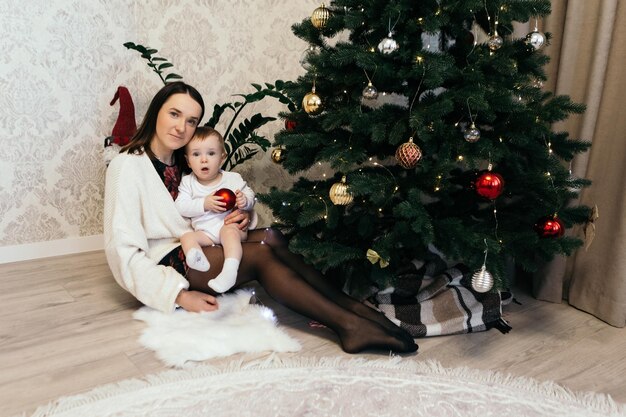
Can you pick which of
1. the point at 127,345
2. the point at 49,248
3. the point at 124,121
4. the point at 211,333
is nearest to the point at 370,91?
the point at 211,333

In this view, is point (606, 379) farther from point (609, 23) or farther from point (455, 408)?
point (609, 23)

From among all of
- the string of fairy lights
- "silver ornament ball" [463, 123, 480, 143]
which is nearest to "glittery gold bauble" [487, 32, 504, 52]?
the string of fairy lights

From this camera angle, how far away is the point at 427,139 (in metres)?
1.58

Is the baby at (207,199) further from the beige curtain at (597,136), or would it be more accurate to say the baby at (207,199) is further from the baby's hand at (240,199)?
the beige curtain at (597,136)

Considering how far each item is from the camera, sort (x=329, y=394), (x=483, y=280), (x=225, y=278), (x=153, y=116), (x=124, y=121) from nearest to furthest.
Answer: (x=329, y=394), (x=483, y=280), (x=225, y=278), (x=153, y=116), (x=124, y=121)

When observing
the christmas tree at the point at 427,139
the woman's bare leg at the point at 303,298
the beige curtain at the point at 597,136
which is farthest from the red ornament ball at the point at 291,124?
the beige curtain at the point at 597,136

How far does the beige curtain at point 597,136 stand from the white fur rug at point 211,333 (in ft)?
3.84

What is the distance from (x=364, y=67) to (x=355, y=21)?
0.52 feet

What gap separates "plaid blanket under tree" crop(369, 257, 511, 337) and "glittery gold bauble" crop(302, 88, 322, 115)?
0.70m

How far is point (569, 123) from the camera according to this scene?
2.07 meters

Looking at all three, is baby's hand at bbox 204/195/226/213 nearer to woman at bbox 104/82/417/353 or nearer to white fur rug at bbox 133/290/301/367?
woman at bbox 104/82/417/353

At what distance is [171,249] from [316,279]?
0.55 m

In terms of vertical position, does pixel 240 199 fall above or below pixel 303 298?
above

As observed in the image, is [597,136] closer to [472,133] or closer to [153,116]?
[472,133]
